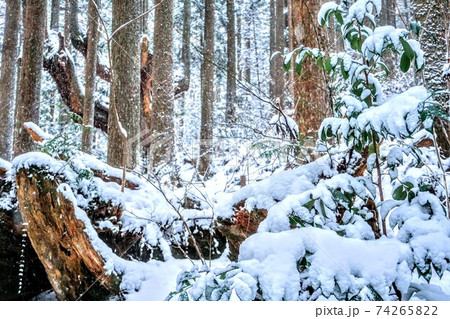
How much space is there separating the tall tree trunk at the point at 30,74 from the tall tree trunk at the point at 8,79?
159 centimetres

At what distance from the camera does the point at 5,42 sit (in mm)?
7203

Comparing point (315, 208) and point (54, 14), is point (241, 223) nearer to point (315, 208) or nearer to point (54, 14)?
point (315, 208)

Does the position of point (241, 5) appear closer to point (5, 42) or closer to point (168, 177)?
point (5, 42)

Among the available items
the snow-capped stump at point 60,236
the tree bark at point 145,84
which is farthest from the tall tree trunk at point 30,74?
the tree bark at point 145,84

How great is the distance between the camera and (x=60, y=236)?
2840mm

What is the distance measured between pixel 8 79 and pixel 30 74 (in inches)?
76.4

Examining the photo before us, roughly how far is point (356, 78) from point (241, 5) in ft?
59.2

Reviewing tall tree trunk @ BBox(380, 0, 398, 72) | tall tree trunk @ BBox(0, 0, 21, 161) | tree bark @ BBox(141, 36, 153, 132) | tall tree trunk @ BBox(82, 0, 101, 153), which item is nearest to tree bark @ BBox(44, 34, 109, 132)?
tall tree trunk @ BBox(82, 0, 101, 153)

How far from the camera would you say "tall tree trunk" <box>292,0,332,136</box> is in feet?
10.8

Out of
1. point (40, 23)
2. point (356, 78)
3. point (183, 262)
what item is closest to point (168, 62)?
point (40, 23)

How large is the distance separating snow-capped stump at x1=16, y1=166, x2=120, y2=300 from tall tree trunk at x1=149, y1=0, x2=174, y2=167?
353cm

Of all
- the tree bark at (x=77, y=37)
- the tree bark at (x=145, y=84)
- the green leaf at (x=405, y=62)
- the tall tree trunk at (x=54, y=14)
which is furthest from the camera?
the tall tree trunk at (x=54, y=14)

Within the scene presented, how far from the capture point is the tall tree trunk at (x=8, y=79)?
265 inches

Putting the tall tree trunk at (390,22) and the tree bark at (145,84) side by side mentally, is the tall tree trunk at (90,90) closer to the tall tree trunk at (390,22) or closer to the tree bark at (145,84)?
the tree bark at (145,84)
